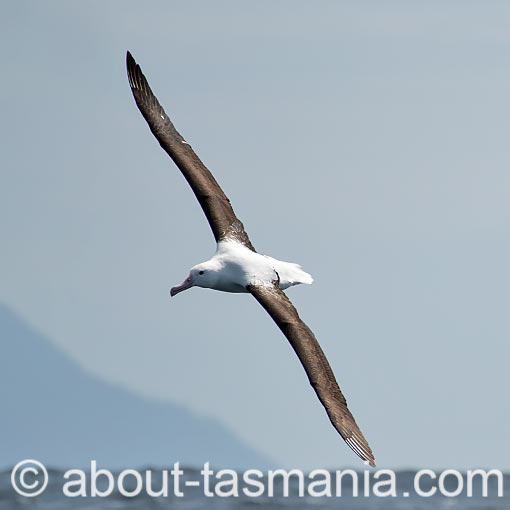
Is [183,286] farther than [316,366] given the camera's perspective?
Yes

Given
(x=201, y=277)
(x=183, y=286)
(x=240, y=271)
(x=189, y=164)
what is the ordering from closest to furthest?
1. (x=240, y=271)
2. (x=201, y=277)
3. (x=183, y=286)
4. (x=189, y=164)

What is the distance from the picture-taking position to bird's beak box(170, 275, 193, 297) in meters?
18.5

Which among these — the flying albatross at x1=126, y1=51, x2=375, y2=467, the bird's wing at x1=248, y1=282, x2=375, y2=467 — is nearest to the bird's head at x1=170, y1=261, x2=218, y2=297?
the flying albatross at x1=126, y1=51, x2=375, y2=467

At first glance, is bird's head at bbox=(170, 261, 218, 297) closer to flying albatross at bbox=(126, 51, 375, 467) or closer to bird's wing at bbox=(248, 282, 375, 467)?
flying albatross at bbox=(126, 51, 375, 467)

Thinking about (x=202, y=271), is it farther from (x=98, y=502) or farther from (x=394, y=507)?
(x=394, y=507)

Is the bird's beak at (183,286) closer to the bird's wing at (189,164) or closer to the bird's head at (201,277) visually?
the bird's head at (201,277)

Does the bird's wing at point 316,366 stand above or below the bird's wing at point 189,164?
below

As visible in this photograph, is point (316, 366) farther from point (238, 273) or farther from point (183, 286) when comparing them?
point (183, 286)

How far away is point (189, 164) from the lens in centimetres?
2020

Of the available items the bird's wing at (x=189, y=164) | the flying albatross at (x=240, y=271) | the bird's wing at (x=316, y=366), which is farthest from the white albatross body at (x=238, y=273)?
the bird's wing at (x=189, y=164)

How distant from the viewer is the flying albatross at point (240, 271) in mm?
16266

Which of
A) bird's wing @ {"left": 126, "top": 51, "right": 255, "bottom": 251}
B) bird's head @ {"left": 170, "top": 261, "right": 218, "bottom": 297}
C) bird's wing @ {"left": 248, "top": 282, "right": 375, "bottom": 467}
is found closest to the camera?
→ bird's wing @ {"left": 248, "top": 282, "right": 375, "bottom": 467}

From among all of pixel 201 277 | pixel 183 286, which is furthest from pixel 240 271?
pixel 183 286

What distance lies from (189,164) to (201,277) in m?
2.51
